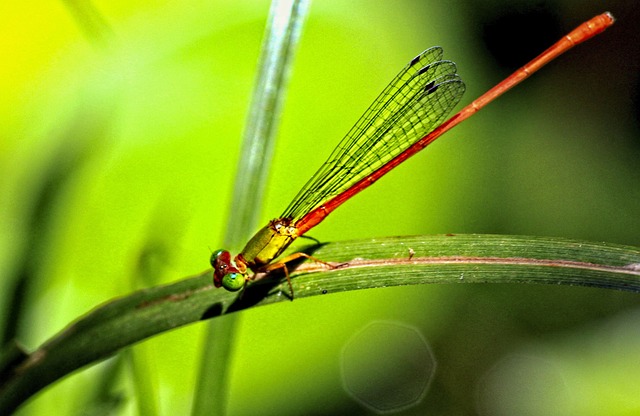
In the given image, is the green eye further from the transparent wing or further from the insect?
the transparent wing

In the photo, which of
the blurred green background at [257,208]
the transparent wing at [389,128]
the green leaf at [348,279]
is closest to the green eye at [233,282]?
the green leaf at [348,279]

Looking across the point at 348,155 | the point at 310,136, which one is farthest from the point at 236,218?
the point at 310,136

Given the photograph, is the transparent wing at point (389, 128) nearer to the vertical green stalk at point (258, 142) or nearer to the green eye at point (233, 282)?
the vertical green stalk at point (258, 142)

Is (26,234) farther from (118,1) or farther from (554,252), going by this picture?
(554,252)

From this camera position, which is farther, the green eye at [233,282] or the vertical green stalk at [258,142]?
the vertical green stalk at [258,142]

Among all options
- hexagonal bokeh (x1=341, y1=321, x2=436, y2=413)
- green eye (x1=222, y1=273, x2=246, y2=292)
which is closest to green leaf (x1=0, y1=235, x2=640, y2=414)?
green eye (x1=222, y1=273, x2=246, y2=292)

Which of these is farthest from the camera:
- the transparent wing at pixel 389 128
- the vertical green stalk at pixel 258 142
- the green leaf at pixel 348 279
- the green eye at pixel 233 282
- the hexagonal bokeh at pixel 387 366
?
the hexagonal bokeh at pixel 387 366

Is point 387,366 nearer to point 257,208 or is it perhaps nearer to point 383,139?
point 383,139
